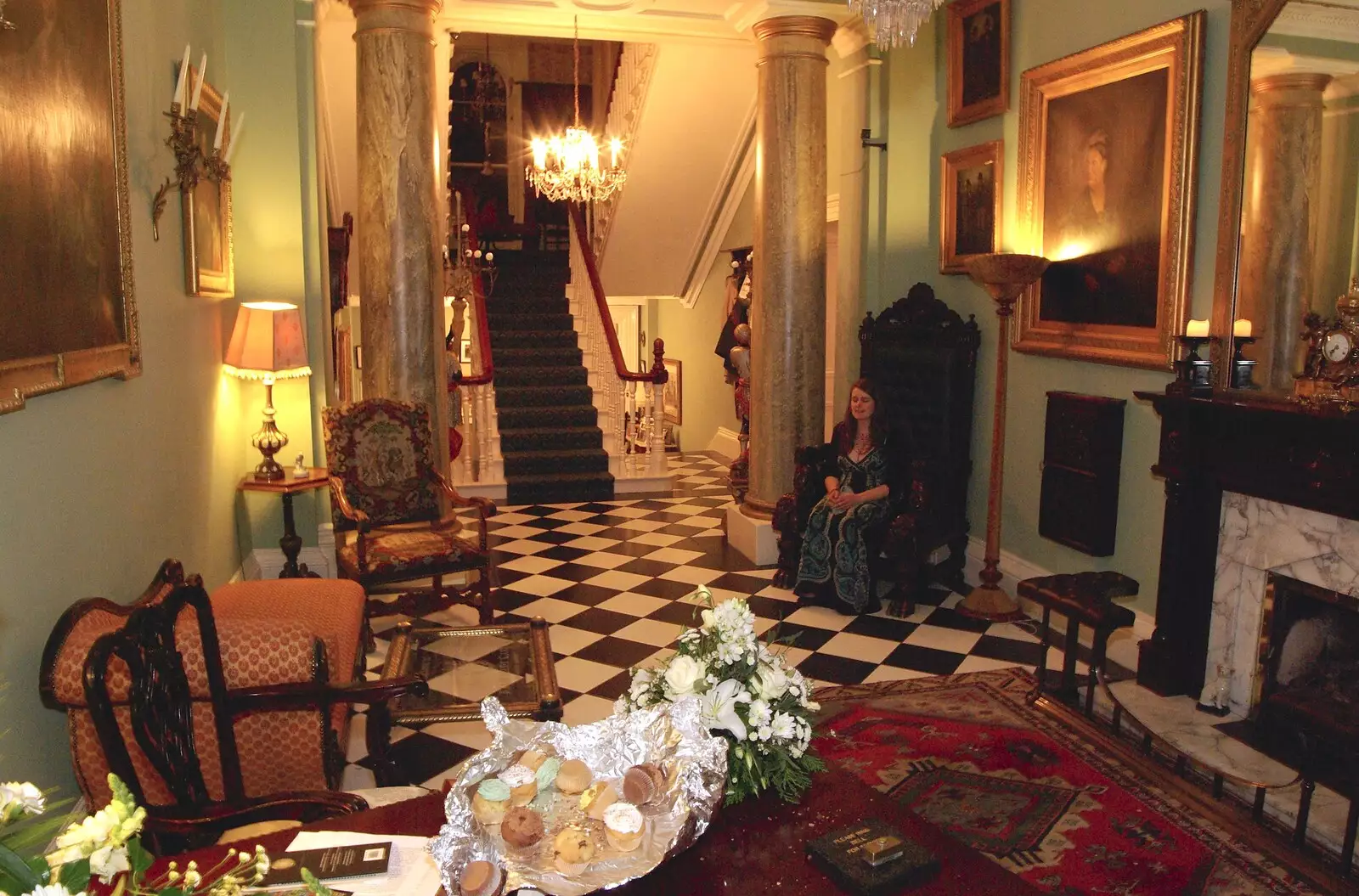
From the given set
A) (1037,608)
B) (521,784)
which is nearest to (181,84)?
(521,784)

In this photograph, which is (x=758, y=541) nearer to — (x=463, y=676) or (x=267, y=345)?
(x=463, y=676)

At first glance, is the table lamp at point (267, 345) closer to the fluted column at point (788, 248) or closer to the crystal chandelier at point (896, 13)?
the fluted column at point (788, 248)

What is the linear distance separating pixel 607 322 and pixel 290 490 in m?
4.85

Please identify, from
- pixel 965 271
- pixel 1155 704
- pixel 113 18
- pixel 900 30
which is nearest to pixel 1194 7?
pixel 900 30

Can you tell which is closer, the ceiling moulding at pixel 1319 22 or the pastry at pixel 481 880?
the pastry at pixel 481 880

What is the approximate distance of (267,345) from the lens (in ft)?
16.1

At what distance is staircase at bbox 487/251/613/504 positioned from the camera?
8805mm

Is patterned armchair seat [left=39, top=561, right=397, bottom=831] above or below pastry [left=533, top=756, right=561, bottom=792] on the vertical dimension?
below

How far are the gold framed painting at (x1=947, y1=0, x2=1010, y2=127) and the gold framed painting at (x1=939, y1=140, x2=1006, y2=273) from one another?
22cm

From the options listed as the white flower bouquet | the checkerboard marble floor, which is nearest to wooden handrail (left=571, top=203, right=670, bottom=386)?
the checkerboard marble floor

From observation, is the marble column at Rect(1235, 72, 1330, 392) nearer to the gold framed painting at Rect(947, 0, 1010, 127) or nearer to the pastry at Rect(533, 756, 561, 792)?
the gold framed painting at Rect(947, 0, 1010, 127)

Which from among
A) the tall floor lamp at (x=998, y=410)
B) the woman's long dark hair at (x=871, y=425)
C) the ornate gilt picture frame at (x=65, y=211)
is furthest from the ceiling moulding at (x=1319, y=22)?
the ornate gilt picture frame at (x=65, y=211)

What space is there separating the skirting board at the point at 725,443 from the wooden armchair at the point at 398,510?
544cm

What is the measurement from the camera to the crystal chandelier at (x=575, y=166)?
815cm
